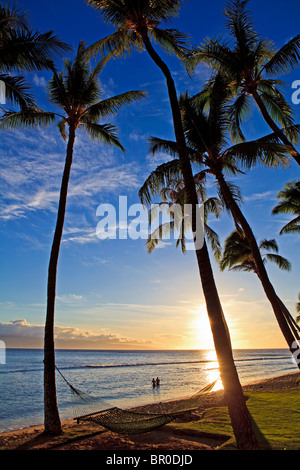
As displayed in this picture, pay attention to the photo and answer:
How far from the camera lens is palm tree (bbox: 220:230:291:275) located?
18.2 m

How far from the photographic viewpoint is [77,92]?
347 inches

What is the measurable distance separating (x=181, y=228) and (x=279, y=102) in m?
5.74

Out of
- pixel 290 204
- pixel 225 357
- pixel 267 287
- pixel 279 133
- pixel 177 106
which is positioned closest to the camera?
pixel 225 357

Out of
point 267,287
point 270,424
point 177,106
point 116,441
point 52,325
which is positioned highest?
point 177,106

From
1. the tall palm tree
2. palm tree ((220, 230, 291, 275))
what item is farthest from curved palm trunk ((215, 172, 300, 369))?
palm tree ((220, 230, 291, 275))

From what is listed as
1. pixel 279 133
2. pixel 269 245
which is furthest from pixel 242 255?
pixel 279 133

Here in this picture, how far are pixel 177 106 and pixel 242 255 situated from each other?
13989 mm

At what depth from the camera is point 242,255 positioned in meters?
18.2

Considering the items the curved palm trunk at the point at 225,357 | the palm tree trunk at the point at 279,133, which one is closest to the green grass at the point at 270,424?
the curved palm trunk at the point at 225,357

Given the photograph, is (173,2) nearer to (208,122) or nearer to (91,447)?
(208,122)

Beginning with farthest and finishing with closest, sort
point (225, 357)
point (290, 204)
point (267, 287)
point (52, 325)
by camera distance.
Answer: point (290, 204) < point (267, 287) < point (52, 325) < point (225, 357)

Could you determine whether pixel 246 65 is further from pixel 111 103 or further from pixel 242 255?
pixel 242 255

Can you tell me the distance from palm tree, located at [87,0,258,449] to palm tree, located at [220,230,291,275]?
42.8ft
